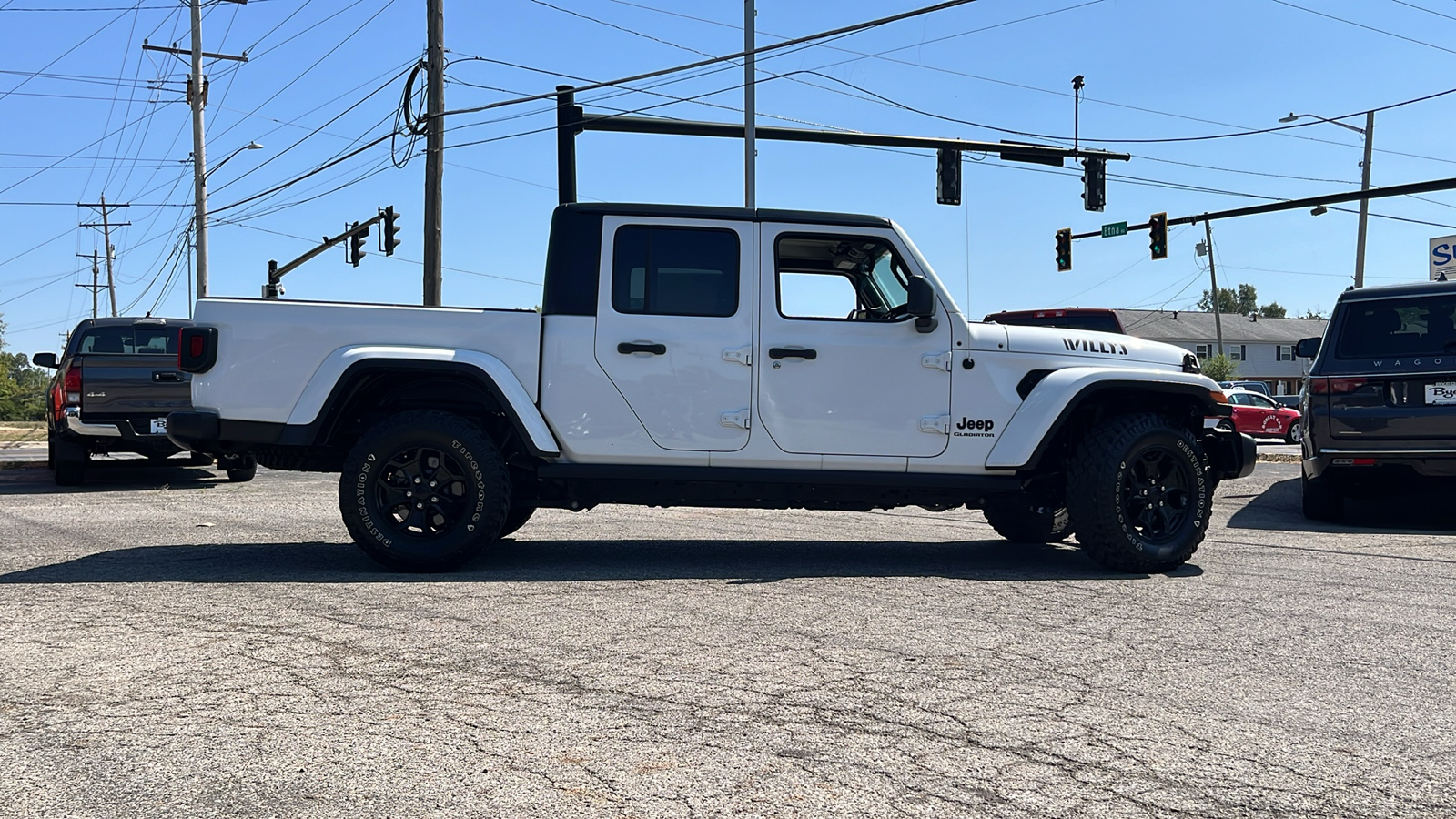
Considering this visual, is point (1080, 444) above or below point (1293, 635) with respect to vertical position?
above

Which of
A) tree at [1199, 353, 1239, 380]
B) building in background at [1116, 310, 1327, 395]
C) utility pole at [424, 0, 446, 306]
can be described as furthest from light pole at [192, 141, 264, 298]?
building in background at [1116, 310, 1327, 395]

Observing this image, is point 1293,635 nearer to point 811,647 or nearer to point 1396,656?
point 1396,656

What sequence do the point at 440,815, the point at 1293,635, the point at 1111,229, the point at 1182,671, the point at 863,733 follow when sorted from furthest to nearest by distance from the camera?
1. the point at 1111,229
2. the point at 1293,635
3. the point at 1182,671
4. the point at 863,733
5. the point at 440,815

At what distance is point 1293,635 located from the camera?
507 cm

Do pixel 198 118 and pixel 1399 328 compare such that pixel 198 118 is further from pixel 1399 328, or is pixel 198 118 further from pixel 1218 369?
pixel 1218 369

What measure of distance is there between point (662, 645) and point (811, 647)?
0.60m

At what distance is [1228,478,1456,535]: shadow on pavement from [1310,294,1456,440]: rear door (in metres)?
0.94

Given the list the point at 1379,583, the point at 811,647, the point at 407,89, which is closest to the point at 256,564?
the point at 811,647

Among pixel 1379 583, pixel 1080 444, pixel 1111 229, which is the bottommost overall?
pixel 1379 583

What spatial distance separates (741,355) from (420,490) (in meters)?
1.95

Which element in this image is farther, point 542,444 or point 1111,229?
point 1111,229

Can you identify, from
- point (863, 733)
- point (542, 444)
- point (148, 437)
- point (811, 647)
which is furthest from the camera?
point (148, 437)

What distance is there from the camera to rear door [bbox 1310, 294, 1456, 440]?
9188 millimetres

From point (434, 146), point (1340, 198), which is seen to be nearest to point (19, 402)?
point (434, 146)
